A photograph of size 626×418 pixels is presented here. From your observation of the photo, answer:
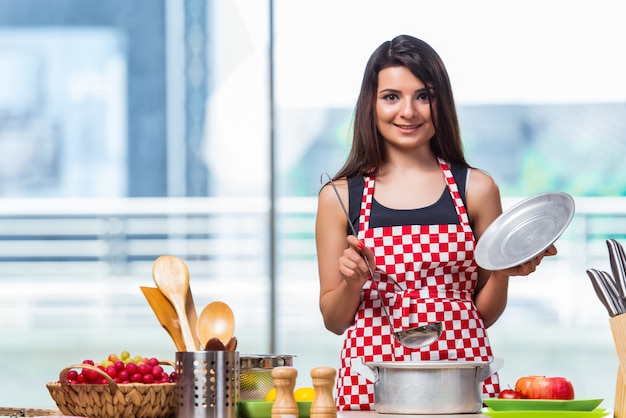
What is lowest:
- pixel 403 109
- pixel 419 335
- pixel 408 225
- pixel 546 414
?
pixel 546 414

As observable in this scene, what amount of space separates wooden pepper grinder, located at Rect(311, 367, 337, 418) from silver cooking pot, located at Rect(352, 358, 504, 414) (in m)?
0.06

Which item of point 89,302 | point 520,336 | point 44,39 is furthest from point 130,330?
point 520,336

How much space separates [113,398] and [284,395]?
0.85ft

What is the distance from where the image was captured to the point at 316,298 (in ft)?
15.0

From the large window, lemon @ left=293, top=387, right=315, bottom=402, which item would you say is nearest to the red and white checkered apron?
lemon @ left=293, top=387, right=315, bottom=402

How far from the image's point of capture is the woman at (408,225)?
85.0 inches

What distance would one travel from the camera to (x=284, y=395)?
1660 mm

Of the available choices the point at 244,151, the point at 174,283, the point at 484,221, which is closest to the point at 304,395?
the point at 174,283

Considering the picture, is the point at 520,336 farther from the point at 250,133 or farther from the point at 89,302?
the point at 89,302

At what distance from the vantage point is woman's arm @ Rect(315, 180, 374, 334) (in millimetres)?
2123

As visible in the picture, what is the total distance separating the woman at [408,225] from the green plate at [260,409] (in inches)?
14.4

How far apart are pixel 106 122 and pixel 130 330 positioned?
0.90 metres

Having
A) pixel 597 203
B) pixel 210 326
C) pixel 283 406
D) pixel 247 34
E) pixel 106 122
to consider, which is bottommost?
pixel 283 406

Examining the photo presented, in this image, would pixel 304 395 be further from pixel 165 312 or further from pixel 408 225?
pixel 408 225
